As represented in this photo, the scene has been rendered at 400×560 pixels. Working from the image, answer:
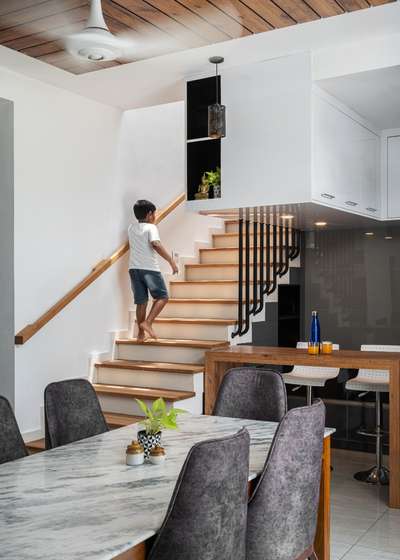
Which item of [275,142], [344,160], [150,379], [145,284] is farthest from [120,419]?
[344,160]

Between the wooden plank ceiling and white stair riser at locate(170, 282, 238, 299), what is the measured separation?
8.55 ft

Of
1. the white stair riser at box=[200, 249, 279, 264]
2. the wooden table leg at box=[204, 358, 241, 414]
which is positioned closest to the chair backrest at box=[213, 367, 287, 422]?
the wooden table leg at box=[204, 358, 241, 414]

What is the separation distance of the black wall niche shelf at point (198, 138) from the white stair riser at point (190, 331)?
4.55 ft

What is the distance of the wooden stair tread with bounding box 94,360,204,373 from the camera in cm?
530

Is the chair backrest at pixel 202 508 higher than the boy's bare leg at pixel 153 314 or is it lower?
lower

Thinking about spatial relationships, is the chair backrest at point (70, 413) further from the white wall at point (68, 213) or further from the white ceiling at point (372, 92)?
the white ceiling at point (372, 92)

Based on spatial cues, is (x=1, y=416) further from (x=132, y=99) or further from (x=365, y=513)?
(x=132, y=99)

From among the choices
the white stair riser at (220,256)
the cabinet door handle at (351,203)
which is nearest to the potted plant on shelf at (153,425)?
the cabinet door handle at (351,203)

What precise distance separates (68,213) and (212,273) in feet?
5.73

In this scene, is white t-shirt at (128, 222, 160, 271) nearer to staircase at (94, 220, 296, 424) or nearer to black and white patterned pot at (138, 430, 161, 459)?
staircase at (94, 220, 296, 424)

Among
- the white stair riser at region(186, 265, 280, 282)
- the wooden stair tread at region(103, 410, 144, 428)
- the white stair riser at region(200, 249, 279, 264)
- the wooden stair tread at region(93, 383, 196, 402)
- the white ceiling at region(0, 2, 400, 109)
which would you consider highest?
the white ceiling at region(0, 2, 400, 109)

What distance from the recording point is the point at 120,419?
200 inches

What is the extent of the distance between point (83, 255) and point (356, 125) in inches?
98.6

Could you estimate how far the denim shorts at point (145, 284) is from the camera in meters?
5.92
